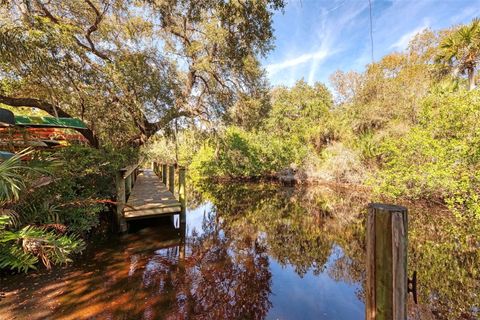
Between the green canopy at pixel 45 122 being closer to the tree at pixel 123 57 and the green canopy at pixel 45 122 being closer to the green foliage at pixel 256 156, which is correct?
the tree at pixel 123 57

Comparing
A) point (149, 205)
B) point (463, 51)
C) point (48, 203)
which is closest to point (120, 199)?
point (149, 205)

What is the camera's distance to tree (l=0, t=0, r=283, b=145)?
4746mm

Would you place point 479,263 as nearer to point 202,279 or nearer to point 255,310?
point 255,310

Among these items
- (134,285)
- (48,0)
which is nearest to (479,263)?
(134,285)

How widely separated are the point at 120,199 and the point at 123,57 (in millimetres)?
4054

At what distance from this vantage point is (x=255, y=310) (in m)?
3.77

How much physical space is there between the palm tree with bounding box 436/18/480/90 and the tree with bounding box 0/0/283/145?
1246cm

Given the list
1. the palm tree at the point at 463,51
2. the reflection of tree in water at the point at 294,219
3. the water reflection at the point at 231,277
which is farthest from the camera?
the palm tree at the point at 463,51

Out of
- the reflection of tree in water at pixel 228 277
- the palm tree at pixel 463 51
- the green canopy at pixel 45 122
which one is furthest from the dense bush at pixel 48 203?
the palm tree at pixel 463 51

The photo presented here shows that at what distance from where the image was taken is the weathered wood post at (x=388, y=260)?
4.65ft

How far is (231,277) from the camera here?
4.67 m

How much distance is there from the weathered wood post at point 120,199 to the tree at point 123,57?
197cm

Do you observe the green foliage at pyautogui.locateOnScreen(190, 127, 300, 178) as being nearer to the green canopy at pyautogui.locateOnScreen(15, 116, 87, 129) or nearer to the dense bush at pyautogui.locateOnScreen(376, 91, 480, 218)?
the dense bush at pyautogui.locateOnScreen(376, 91, 480, 218)

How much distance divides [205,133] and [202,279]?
8966mm
